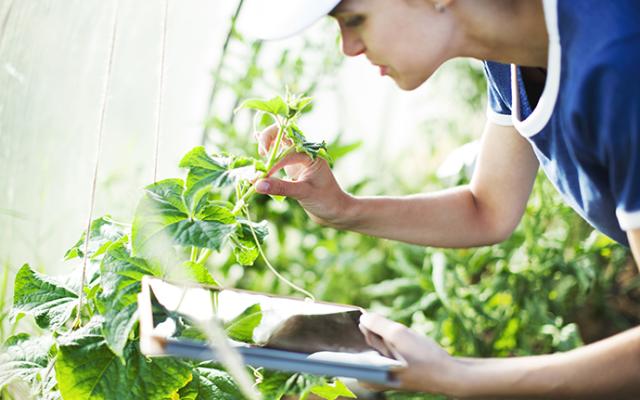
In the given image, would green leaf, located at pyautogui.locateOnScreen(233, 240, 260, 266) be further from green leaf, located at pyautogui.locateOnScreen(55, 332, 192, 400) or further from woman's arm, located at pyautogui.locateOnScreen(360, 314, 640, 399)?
woman's arm, located at pyautogui.locateOnScreen(360, 314, 640, 399)

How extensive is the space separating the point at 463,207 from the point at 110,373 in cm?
55

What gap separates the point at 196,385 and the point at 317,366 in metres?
0.40

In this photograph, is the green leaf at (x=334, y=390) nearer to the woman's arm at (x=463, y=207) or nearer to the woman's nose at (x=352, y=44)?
the woman's arm at (x=463, y=207)

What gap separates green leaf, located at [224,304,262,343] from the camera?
0.99 metres

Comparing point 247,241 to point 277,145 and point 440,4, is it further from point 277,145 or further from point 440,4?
point 440,4

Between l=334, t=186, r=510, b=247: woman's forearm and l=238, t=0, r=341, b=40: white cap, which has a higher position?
l=238, t=0, r=341, b=40: white cap

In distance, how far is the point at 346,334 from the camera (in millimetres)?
947

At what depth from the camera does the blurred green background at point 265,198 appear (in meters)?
1.44

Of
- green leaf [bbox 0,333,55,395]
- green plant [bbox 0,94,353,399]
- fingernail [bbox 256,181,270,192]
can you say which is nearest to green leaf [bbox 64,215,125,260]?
green plant [bbox 0,94,353,399]

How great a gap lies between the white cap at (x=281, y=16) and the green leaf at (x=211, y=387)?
18.1 inches

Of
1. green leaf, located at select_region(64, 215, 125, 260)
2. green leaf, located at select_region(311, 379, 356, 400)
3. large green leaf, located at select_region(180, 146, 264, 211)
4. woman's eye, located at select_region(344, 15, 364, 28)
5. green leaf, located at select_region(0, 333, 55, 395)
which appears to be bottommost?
green leaf, located at select_region(311, 379, 356, 400)

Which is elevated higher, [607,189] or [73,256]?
[607,189]

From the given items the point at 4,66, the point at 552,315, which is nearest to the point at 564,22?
the point at 4,66

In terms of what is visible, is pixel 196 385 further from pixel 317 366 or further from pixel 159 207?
pixel 317 366
